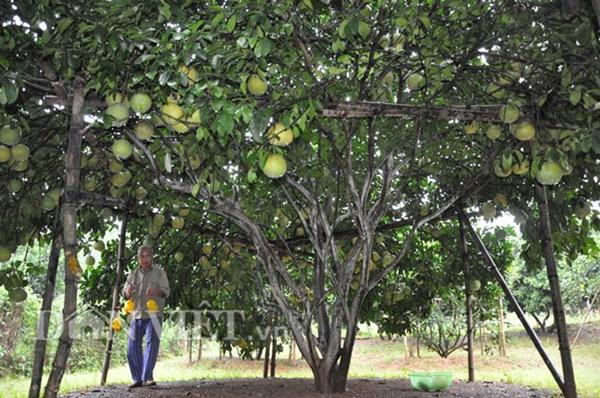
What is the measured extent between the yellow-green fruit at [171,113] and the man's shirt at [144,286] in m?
2.86

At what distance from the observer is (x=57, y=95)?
9.39ft

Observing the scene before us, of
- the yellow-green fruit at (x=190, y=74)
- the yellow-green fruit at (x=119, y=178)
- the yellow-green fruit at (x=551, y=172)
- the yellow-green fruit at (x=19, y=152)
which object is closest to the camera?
the yellow-green fruit at (x=190, y=74)

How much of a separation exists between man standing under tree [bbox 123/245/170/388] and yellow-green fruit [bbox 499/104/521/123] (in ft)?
11.9

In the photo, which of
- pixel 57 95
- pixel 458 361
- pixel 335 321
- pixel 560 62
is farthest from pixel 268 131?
pixel 458 361

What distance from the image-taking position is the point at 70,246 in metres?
2.32

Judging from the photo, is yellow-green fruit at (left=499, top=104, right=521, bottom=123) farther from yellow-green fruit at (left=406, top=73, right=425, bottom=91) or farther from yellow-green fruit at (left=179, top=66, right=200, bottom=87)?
yellow-green fruit at (left=179, top=66, right=200, bottom=87)

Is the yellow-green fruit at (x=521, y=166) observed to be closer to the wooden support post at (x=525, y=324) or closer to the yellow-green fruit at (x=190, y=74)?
the wooden support post at (x=525, y=324)

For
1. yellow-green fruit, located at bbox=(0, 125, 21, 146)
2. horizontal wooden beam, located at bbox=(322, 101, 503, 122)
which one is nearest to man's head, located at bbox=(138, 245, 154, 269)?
yellow-green fruit, located at bbox=(0, 125, 21, 146)

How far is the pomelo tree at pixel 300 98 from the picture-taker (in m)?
2.23

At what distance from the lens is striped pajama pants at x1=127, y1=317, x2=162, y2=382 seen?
5.20 meters

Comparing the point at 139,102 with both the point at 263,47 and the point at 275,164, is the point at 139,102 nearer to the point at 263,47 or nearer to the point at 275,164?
the point at 275,164

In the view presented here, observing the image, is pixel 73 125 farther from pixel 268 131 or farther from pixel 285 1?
pixel 285 1

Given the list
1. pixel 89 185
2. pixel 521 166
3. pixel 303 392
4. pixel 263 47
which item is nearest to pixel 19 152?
pixel 89 185

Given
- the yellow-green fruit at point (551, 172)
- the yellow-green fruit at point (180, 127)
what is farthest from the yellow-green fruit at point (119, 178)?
the yellow-green fruit at point (551, 172)
